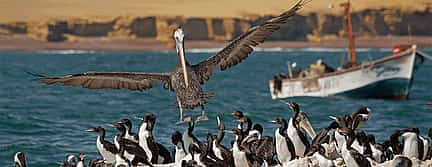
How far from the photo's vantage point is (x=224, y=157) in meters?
14.0

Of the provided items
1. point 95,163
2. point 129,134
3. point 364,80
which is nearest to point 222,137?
point 129,134

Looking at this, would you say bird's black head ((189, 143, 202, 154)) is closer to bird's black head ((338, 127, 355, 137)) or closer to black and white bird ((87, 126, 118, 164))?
black and white bird ((87, 126, 118, 164))

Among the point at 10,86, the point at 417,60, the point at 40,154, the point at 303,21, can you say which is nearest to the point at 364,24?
the point at 303,21

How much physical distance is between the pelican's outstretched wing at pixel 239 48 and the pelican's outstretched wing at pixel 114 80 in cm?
62

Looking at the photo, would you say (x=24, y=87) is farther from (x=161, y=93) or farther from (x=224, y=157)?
(x=224, y=157)

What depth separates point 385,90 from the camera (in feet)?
126

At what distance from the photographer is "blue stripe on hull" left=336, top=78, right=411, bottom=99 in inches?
1491

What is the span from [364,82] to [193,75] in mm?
23725

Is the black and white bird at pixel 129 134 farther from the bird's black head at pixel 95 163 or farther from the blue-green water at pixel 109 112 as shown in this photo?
the blue-green water at pixel 109 112

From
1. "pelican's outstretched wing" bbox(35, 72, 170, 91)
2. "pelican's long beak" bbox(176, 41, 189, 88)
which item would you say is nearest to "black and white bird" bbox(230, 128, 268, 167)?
"pelican's long beak" bbox(176, 41, 189, 88)

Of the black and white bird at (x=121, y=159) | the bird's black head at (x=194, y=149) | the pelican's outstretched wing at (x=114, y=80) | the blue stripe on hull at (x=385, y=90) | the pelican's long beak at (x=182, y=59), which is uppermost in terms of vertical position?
the pelican's long beak at (x=182, y=59)

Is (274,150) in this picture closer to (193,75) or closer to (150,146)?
(193,75)

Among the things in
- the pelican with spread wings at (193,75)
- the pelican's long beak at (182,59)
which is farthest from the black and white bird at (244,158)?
the pelican's long beak at (182,59)

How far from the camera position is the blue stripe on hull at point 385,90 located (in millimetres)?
Result: 37875
